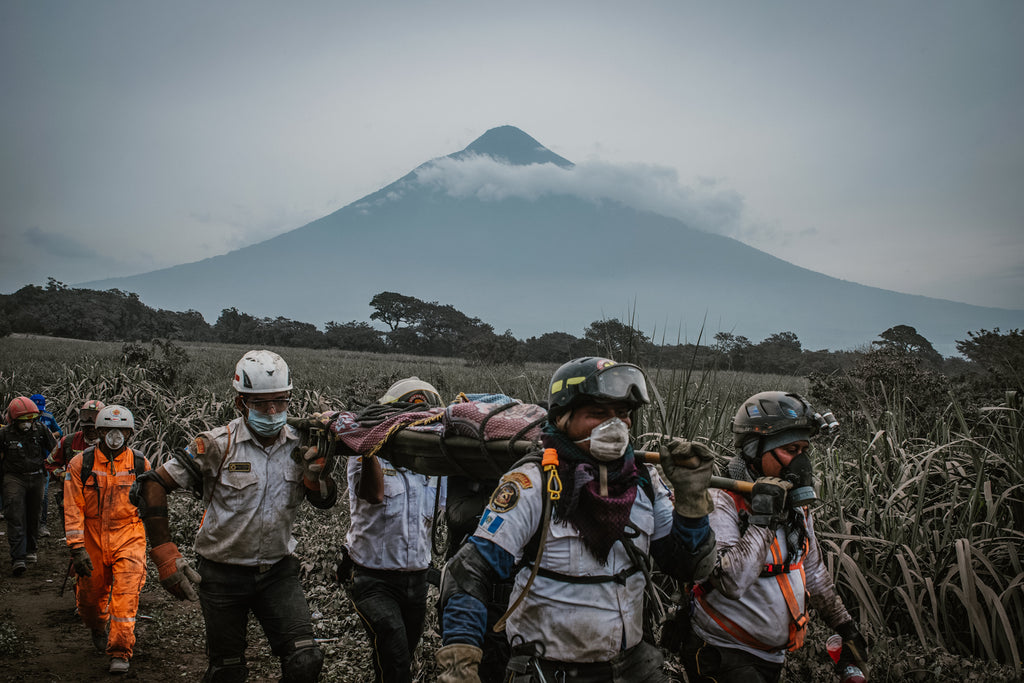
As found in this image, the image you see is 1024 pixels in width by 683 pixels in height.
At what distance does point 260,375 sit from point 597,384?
104 inches

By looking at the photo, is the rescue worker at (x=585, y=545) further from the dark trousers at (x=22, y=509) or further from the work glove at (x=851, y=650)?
the dark trousers at (x=22, y=509)

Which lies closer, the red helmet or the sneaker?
the sneaker

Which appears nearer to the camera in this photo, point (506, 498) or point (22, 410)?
point (506, 498)

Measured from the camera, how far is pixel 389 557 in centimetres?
465

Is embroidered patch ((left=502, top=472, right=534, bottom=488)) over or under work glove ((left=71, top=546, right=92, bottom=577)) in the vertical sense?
over

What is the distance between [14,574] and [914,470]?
10.9 meters

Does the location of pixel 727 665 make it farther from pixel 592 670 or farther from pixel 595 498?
pixel 595 498

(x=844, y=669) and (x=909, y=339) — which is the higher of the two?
(x=909, y=339)

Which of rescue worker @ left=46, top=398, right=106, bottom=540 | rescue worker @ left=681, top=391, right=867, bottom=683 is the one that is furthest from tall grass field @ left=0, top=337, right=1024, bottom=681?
rescue worker @ left=46, top=398, right=106, bottom=540

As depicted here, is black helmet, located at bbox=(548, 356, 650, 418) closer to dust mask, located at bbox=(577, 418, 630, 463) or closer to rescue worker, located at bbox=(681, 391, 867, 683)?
dust mask, located at bbox=(577, 418, 630, 463)

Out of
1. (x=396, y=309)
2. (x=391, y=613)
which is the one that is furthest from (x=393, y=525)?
(x=396, y=309)

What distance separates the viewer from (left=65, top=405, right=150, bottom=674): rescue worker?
6543mm

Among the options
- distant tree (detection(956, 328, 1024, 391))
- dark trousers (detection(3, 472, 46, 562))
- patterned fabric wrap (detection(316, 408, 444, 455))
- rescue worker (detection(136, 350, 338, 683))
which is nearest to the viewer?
patterned fabric wrap (detection(316, 408, 444, 455))

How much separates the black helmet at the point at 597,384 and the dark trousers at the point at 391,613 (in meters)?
2.34
